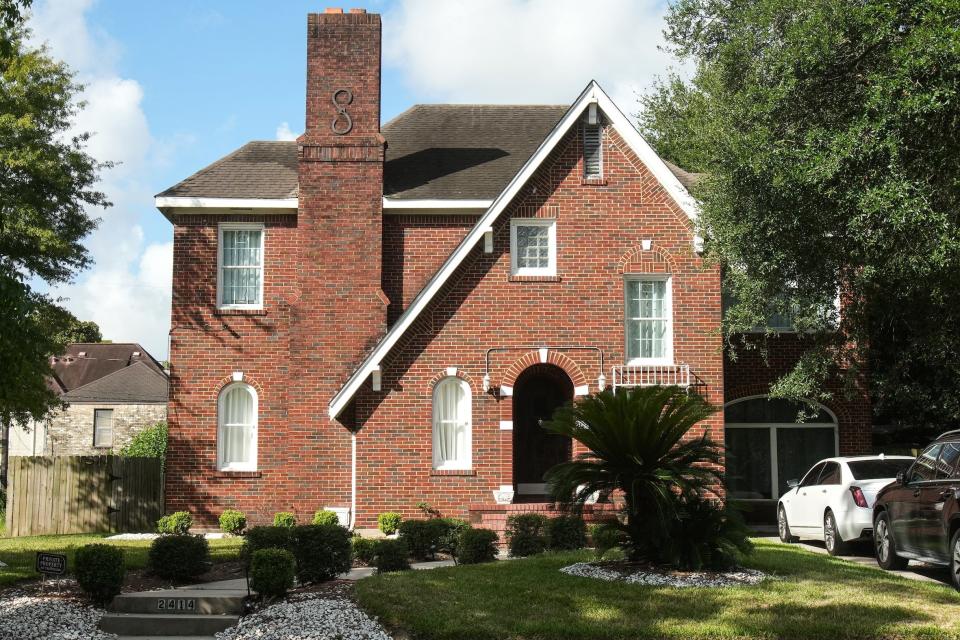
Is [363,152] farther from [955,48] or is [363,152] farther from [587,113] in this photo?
[955,48]

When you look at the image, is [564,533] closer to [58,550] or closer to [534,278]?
[534,278]

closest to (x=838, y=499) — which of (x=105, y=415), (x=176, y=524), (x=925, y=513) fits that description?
(x=925, y=513)

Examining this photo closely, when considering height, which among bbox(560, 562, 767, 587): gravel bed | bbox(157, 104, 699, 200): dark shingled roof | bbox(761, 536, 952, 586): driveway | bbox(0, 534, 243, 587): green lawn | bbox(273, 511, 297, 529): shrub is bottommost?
bbox(0, 534, 243, 587): green lawn

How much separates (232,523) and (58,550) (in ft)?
13.1

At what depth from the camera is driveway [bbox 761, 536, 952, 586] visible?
13680mm

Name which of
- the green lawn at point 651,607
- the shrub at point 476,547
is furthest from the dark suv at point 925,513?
the shrub at point 476,547

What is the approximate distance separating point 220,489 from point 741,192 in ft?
42.2

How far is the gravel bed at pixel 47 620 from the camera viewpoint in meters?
10.8

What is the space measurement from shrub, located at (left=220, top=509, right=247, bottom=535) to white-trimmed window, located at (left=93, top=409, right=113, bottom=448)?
3012 centimetres

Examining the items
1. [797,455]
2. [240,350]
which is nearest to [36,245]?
[240,350]

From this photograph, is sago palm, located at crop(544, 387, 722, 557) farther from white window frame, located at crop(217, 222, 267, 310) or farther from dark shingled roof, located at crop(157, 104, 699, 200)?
white window frame, located at crop(217, 222, 267, 310)

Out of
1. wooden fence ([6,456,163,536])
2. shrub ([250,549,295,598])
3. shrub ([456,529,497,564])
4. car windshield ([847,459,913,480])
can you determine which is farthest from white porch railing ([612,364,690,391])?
wooden fence ([6,456,163,536])

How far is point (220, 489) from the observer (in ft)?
73.8

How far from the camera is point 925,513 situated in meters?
12.9
